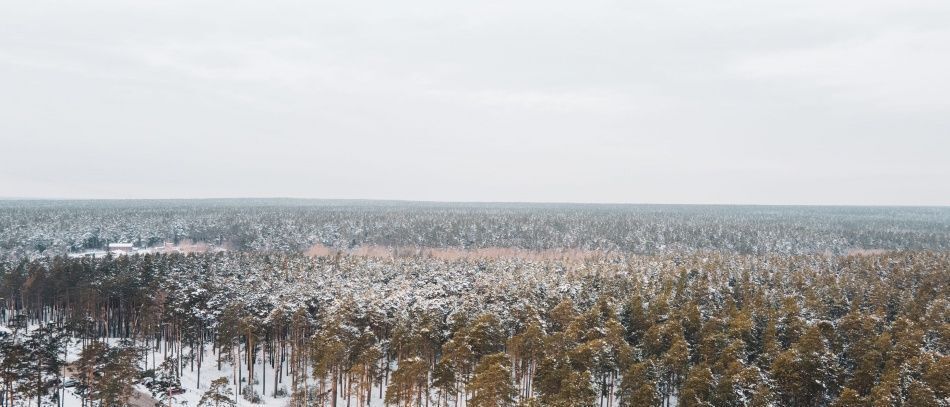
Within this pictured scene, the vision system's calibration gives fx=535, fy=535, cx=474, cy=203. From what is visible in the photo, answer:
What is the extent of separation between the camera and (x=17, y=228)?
17838 centimetres

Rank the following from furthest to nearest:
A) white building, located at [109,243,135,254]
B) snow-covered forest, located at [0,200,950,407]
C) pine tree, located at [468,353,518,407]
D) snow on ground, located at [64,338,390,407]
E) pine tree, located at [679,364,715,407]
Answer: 1. white building, located at [109,243,135,254]
2. snow on ground, located at [64,338,390,407]
3. snow-covered forest, located at [0,200,950,407]
4. pine tree, located at [679,364,715,407]
5. pine tree, located at [468,353,518,407]

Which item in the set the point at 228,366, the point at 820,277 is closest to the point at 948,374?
the point at 820,277

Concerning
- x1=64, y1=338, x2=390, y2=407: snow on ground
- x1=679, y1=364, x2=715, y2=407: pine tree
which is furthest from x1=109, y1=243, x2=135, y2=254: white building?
x1=679, y1=364, x2=715, y2=407: pine tree

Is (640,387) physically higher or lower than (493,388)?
lower

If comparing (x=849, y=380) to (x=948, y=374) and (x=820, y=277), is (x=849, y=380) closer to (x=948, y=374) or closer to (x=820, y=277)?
(x=948, y=374)

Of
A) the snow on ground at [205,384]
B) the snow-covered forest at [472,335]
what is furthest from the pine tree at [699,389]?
the snow on ground at [205,384]

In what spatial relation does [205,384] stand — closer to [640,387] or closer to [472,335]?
[472,335]

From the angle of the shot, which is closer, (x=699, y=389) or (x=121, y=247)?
(x=699, y=389)

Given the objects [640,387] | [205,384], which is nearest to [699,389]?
[640,387]

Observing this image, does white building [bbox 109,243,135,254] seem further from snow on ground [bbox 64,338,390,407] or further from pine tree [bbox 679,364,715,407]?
pine tree [bbox 679,364,715,407]

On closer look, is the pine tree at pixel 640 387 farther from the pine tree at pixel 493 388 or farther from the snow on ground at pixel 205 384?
the snow on ground at pixel 205 384

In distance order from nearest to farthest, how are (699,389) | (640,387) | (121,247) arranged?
(699,389), (640,387), (121,247)

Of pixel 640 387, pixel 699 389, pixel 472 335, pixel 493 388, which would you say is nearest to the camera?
pixel 493 388

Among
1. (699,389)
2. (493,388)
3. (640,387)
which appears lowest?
(640,387)
